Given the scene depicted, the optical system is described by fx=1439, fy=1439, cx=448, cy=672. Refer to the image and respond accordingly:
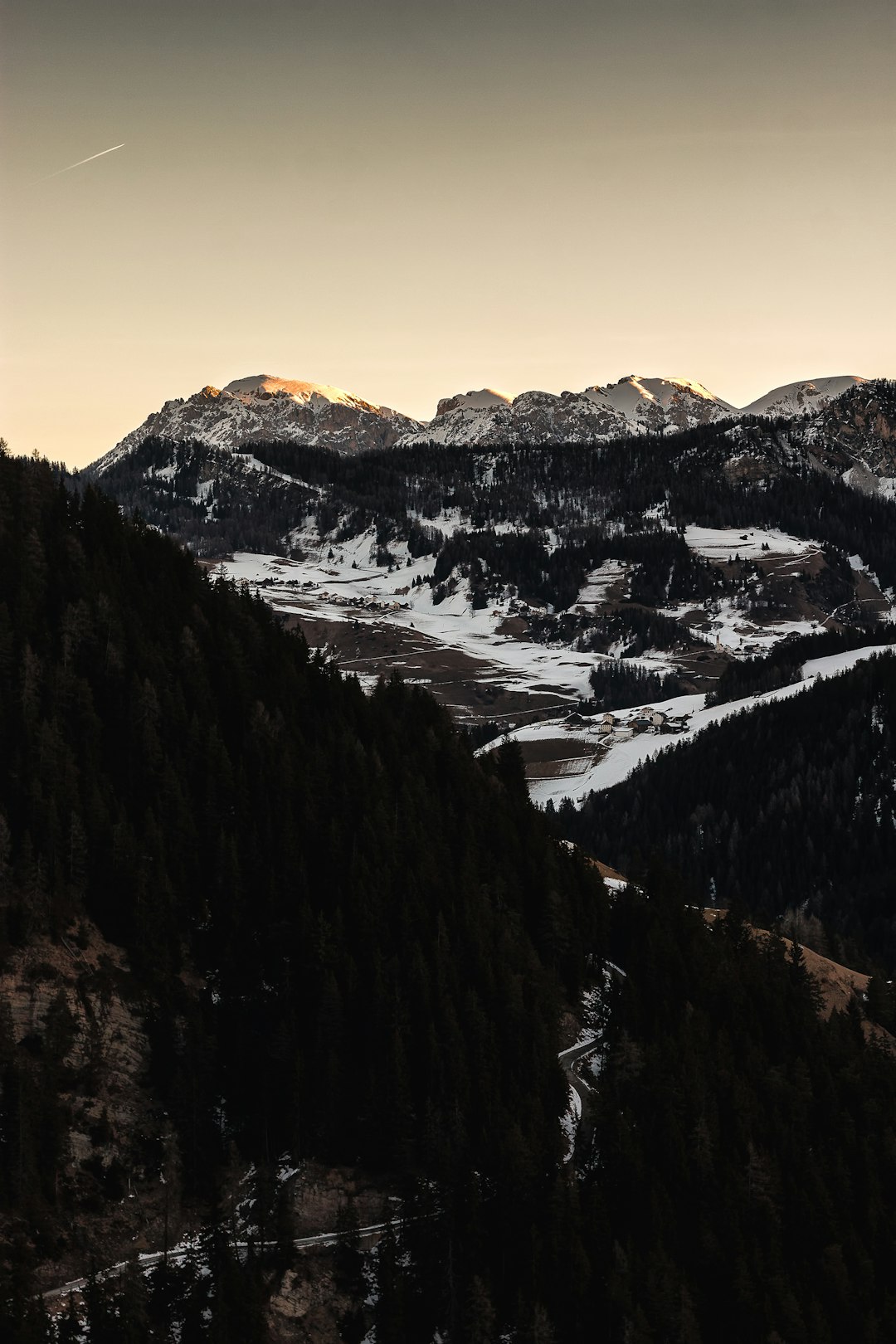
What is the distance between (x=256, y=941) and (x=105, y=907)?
14017 millimetres

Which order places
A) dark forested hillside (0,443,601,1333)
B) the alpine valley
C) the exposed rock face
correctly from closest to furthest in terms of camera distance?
1. the exposed rock face
2. the alpine valley
3. dark forested hillside (0,443,601,1333)

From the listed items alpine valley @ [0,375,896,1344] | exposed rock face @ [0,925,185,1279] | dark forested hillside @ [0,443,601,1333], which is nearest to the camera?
exposed rock face @ [0,925,185,1279]

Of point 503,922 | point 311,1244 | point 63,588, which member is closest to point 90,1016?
point 311,1244

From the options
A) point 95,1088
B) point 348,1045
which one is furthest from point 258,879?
point 95,1088

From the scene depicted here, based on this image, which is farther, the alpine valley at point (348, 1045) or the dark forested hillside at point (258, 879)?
the dark forested hillside at point (258, 879)

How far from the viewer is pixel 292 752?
14900cm

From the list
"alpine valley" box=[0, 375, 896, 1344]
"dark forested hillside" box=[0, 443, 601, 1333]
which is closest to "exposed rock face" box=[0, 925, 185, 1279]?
"alpine valley" box=[0, 375, 896, 1344]

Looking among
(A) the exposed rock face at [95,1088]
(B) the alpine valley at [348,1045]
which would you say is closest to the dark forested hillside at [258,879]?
(B) the alpine valley at [348,1045]

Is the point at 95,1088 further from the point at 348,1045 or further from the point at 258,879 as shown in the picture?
the point at 258,879

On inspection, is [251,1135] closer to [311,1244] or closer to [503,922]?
[311,1244]

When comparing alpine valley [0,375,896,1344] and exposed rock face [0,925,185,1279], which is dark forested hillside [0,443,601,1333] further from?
exposed rock face [0,925,185,1279]

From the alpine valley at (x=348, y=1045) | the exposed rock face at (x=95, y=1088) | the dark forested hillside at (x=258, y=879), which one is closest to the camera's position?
the exposed rock face at (x=95, y=1088)

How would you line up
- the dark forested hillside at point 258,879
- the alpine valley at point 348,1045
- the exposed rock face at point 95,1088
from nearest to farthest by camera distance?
the exposed rock face at point 95,1088
the alpine valley at point 348,1045
the dark forested hillside at point 258,879

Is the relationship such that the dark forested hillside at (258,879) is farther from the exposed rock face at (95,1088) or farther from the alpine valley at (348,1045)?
the exposed rock face at (95,1088)
